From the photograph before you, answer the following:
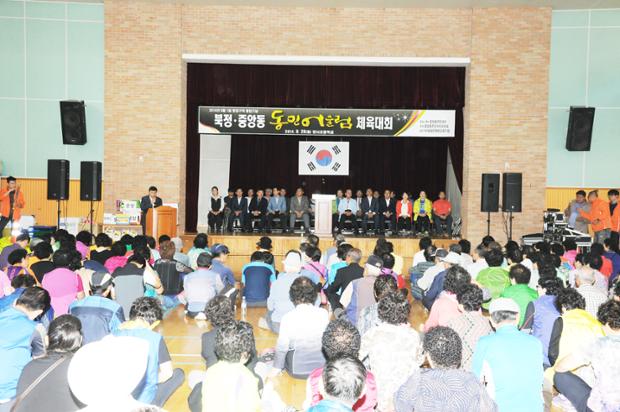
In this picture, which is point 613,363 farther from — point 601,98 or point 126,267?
point 601,98

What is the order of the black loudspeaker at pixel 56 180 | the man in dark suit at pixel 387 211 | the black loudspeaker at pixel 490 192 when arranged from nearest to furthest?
the black loudspeaker at pixel 56 180 → the black loudspeaker at pixel 490 192 → the man in dark suit at pixel 387 211

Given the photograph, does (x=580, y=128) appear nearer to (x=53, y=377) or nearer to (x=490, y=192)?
(x=490, y=192)

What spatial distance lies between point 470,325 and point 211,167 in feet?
42.0

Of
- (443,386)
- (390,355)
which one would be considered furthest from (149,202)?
(443,386)

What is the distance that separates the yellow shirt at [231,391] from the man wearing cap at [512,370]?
4.27 ft

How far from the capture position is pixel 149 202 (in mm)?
11742

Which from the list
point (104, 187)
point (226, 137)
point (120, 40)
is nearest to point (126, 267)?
point (104, 187)

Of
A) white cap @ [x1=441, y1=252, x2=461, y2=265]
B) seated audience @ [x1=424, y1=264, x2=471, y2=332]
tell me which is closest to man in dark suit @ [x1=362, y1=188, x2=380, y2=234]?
white cap @ [x1=441, y1=252, x2=461, y2=265]

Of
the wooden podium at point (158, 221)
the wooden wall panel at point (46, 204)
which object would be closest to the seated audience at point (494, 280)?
the wooden podium at point (158, 221)

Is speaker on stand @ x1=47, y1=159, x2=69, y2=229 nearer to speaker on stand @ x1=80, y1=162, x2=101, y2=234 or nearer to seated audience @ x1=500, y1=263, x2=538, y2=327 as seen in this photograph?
speaker on stand @ x1=80, y1=162, x2=101, y2=234

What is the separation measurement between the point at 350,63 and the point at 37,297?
1031cm

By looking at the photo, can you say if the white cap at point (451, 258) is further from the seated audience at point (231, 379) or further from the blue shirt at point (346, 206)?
the blue shirt at point (346, 206)

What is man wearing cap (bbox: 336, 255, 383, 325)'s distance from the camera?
5285 millimetres

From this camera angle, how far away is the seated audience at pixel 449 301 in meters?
4.35
